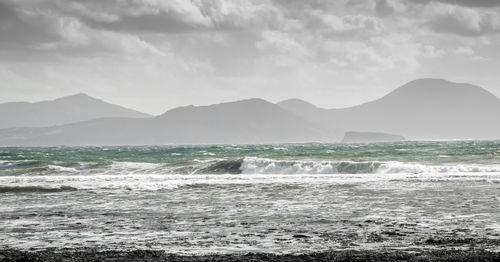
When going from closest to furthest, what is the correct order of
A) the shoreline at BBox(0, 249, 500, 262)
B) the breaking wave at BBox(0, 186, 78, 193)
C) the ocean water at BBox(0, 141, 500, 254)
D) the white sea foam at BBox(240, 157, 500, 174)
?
the shoreline at BBox(0, 249, 500, 262) → the ocean water at BBox(0, 141, 500, 254) → the breaking wave at BBox(0, 186, 78, 193) → the white sea foam at BBox(240, 157, 500, 174)

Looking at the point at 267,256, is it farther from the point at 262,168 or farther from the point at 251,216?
the point at 262,168

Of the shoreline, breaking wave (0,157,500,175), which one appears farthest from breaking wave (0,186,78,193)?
the shoreline

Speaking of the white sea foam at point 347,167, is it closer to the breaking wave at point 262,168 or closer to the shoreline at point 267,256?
the breaking wave at point 262,168

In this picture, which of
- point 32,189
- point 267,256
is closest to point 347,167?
point 32,189

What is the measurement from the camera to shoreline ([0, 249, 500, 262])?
918 cm

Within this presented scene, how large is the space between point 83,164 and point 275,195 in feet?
122

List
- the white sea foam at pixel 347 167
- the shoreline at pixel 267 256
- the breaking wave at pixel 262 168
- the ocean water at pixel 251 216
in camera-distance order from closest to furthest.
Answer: the shoreline at pixel 267 256 → the ocean water at pixel 251 216 → the white sea foam at pixel 347 167 → the breaking wave at pixel 262 168

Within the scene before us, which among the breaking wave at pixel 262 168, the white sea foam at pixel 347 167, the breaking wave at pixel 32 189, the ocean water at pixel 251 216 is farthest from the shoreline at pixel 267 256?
the breaking wave at pixel 262 168

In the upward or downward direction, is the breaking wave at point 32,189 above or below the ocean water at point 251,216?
below

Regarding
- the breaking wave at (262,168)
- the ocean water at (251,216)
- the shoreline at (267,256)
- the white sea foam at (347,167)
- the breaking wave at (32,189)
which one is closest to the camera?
the shoreline at (267,256)

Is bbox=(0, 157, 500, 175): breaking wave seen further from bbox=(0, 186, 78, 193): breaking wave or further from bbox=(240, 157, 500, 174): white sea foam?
bbox=(0, 186, 78, 193): breaking wave

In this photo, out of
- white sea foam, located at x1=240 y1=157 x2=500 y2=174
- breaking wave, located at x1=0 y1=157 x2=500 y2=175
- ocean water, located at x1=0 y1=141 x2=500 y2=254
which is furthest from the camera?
breaking wave, located at x1=0 y1=157 x2=500 y2=175

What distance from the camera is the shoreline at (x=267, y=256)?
9.18 m

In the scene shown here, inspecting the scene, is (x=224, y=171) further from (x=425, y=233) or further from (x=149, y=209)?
(x=425, y=233)
